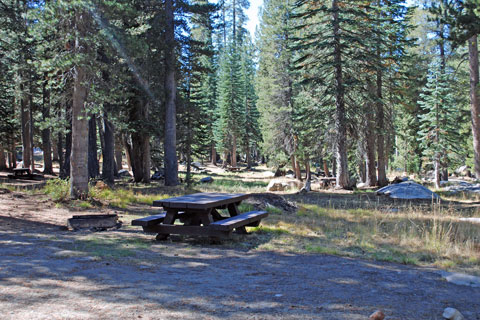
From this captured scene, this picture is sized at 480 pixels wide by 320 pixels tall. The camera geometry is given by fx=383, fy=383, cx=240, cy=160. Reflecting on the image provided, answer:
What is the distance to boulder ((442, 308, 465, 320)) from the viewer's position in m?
3.38

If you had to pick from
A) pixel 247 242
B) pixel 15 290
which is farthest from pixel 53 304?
pixel 247 242

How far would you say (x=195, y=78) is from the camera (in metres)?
21.9

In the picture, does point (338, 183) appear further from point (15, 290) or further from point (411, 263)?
point (15, 290)

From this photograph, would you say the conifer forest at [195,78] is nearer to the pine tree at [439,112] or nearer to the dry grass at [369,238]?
the pine tree at [439,112]

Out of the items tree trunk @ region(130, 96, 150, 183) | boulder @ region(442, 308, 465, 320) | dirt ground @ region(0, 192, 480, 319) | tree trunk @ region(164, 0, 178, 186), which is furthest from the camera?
tree trunk @ region(130, 96, 150, 183)

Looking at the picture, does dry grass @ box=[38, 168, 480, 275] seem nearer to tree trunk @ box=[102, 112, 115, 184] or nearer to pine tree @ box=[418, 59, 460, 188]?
tree trunk @ box=[102, 112, 115, 184]

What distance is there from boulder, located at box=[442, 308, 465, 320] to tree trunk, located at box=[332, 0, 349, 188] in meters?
15.5

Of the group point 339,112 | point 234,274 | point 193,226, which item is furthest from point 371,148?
point 234,274

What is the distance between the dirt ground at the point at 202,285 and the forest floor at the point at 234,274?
0.01 metres

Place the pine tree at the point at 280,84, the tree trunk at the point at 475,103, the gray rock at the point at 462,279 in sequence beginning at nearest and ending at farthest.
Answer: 1. the gray rock at the point at 462,279
2. the tree trunk at the point at 475,103
3. the pine tree at the point at 280,84

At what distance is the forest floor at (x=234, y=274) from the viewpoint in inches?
140

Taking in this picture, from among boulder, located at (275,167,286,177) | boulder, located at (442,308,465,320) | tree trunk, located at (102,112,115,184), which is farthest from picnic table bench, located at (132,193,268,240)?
boulder, located at (275,167,286,177)

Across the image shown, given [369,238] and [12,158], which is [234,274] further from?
[12,158]

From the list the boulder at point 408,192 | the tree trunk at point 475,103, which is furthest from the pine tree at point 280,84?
the boulder at point 408,192
